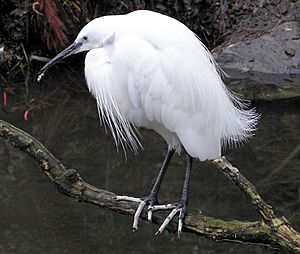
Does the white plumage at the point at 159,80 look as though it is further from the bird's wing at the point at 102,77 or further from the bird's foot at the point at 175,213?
the bird's foot at the point at 175,213

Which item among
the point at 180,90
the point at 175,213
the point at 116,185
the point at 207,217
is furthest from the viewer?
the point at 116,185

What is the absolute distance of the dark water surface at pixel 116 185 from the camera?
133 inches

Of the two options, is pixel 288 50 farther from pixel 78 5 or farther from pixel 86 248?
pixel 86 248

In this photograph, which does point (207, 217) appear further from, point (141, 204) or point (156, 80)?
point (156, 80)

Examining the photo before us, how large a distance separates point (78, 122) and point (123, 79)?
7.55ft

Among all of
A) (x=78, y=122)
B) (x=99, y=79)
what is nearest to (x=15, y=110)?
(x=78, y=122)

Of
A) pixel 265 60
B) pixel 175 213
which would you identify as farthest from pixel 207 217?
pixel 265 60

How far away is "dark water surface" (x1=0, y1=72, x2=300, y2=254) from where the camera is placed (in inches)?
133

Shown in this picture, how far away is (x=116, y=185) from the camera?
A: 3.87m

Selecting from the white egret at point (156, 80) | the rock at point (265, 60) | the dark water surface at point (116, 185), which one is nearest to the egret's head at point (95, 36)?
the white egret at point (156, 80)

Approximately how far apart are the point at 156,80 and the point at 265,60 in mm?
3141

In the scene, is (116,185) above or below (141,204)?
below

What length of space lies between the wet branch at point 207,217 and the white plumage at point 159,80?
35 cm

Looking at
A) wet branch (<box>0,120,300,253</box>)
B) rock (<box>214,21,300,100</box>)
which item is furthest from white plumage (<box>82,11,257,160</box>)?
rock (<box>214,21,300,100</box>)
